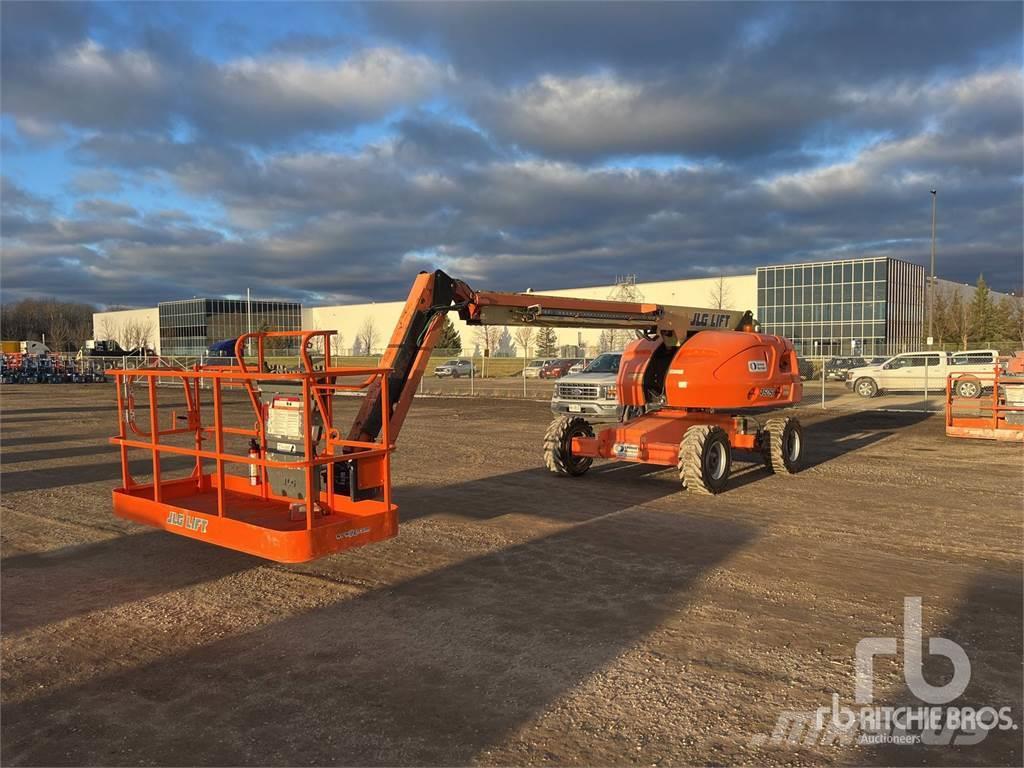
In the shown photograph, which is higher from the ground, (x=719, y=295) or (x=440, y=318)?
(x=719, y=295)

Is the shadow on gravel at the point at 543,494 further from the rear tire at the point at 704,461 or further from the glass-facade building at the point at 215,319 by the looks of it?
the glass-facade building at the point at 215,319

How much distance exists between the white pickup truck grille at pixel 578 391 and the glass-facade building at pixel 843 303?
45008 mm

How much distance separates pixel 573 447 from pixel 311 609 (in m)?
6.31

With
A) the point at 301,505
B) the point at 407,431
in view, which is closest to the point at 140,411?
the point at 407,431

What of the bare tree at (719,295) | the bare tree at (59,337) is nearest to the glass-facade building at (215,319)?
the bare tree at (59,337)

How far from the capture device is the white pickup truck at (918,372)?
27.4 metres

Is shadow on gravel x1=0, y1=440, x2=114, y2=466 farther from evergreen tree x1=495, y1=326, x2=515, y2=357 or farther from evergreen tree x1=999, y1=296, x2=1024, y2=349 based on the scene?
evergreen tree x1=495, y1=326, x2=515, y2=357

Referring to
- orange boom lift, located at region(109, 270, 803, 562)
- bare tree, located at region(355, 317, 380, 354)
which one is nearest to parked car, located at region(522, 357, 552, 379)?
orange boom lift, located at region(109, 270, 803, 562)

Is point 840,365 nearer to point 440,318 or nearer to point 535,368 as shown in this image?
point 535,368

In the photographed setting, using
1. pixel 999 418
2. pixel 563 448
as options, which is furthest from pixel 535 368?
pixel 563 448

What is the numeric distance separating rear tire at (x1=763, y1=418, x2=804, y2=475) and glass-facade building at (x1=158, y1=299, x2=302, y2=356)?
8977cm

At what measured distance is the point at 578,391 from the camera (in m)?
16.5

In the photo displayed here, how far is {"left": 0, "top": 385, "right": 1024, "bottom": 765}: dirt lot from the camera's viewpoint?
3.79m

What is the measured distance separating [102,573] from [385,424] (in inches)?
120
